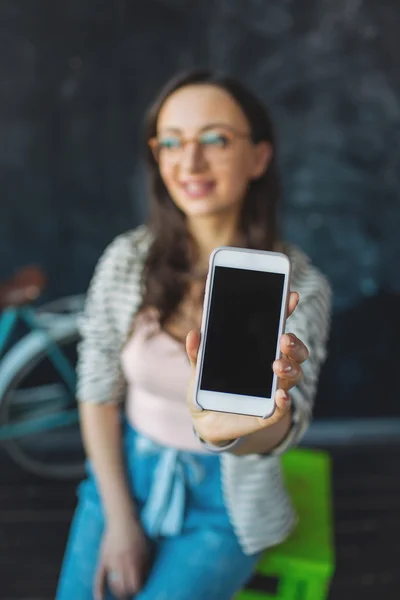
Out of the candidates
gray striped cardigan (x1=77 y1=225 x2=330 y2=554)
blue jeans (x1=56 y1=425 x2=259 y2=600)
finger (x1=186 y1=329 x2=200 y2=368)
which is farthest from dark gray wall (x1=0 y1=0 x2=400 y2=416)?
finger (x1=186 y1=329 x2=200 y2=368)

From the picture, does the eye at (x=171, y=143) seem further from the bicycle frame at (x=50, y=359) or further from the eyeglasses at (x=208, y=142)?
the bicycle frame at (x=50, y=359)

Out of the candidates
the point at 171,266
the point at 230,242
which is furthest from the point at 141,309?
the point at 230,242

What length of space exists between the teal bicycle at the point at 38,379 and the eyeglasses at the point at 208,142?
2.56ft

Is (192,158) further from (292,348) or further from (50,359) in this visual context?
(50,359)

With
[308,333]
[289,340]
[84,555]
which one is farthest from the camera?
[84,555]

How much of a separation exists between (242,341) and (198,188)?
336 mm

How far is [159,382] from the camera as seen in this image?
986 mm

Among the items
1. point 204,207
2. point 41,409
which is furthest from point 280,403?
point 41,409

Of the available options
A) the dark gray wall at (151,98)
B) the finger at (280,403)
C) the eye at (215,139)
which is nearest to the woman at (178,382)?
the eye at (215,139)

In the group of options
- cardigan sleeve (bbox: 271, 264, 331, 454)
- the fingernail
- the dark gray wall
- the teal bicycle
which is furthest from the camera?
the teal bicycle

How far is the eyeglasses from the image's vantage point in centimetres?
93

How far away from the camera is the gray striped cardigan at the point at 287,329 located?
3.01 feet

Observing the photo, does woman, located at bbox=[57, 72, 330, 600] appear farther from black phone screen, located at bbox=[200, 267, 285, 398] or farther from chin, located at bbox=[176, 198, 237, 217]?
black phone screen, located at bbox=[200, 267, 285, 398]

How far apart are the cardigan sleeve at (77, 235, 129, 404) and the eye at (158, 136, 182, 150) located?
23cm
